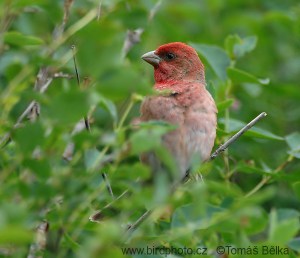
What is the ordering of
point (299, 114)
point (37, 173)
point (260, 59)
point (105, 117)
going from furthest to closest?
point (260, 59), point (299, 114), point (105, 117), point (37, 173)

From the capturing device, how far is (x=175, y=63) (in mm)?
6230

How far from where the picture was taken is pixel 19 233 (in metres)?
2.34

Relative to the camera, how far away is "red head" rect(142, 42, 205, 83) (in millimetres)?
6227

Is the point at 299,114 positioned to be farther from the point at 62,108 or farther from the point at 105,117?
the point at 62,108

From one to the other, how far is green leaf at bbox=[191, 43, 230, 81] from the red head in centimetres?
51

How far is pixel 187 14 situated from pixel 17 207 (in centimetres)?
615

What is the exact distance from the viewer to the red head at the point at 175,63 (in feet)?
20.4

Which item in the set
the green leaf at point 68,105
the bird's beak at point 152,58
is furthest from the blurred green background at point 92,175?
the bird's beak at point 152,58

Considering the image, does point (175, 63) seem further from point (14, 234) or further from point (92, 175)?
point (14, 234)

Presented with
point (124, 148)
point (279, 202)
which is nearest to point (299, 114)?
point (279, 202)

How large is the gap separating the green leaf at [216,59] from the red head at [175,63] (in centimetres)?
51

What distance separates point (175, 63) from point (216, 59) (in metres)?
0.63

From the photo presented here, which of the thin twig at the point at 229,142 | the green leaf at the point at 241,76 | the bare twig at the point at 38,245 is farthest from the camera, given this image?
the green leaf at the point at 241,76

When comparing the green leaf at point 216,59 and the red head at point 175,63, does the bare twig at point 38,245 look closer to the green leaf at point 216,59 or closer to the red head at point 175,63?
the green leaf at point 216,59
